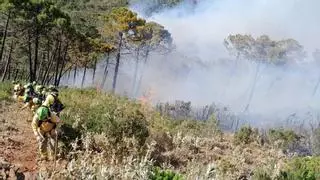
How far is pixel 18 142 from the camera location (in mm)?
12812

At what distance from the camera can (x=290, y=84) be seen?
9175 centimetres

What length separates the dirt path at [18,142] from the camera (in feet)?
35.9

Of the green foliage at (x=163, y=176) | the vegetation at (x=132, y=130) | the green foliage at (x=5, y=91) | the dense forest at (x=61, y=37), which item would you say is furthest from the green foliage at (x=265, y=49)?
the green foliage at (x=163, y=176)

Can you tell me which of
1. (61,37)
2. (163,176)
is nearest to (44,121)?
(163,176)

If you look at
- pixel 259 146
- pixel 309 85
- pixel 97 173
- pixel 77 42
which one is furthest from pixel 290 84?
pixel 97 173

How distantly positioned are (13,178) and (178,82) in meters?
82.9

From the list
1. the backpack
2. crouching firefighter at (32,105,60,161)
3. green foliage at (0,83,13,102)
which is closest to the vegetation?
green foliage at (0,83,13,102)

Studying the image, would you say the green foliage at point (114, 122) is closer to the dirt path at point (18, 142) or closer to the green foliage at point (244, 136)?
the dirt path at point (18, 142)

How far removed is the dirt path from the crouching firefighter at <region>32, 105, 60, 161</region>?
0.29 meters

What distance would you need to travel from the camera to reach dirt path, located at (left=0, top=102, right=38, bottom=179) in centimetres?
1096

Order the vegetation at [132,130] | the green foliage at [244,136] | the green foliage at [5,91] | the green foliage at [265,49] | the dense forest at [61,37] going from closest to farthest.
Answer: the vegetation at [132,130] < the green foliage at [244,136] < the green foliage at [5,91] < the dense forest at [61,37] < the green foliage at [265,49]

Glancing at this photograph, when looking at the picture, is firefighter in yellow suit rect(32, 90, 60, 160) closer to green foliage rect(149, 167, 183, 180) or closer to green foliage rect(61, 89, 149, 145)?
green foliage rect(61, 89, 149, 145)

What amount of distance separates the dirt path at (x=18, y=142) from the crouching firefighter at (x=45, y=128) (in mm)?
289

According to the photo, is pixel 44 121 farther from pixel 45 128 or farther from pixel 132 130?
Result: pixel 132 130
